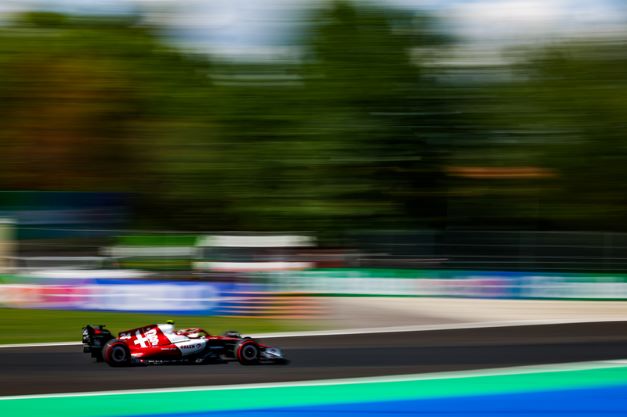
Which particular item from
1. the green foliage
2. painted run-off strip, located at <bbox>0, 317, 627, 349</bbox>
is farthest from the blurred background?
painted run-off strip, located at <bbox>0, 317, 627, 349</bbox>

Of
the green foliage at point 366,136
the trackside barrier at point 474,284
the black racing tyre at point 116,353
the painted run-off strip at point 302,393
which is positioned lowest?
the painted run-off strip at point 302,393

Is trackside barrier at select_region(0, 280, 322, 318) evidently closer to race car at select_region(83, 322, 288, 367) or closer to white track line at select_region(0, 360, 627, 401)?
white track line at select_region(0, 360, 627, 401)

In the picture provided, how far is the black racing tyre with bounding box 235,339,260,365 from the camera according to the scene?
8.43 meters

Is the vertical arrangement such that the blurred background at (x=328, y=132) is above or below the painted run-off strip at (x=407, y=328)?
above

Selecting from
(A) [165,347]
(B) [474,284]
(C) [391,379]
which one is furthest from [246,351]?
(B) [474,284]

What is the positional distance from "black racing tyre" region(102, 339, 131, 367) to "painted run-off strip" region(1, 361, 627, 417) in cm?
63

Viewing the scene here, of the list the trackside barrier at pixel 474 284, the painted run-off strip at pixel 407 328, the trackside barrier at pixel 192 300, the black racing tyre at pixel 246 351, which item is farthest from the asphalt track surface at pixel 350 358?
the trackside barrier at pixel 192 300

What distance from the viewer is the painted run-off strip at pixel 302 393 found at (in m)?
7.16

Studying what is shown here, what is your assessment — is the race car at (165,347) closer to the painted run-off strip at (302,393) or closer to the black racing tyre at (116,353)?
the black racing tyre at (116,353)

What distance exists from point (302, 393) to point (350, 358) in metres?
2.16

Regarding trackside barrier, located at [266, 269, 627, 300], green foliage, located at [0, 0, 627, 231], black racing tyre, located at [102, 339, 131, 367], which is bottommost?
black racing tyre, located at [102, 339, 131, 367]

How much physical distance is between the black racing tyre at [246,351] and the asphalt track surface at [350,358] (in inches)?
3.5

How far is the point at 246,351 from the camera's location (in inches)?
333

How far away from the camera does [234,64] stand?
27906 mm
